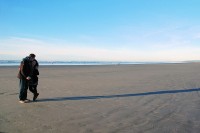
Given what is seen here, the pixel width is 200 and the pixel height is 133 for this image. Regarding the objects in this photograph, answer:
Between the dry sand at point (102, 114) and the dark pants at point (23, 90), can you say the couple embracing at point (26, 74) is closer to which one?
the dark pants at point (23, 90)

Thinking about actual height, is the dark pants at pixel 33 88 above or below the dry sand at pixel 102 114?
above

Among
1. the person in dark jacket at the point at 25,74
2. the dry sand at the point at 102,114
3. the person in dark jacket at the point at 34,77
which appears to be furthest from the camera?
the person in dark jacket at the point at 34,77

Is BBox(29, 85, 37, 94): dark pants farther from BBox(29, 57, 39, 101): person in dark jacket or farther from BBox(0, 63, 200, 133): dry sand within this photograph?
BBox(0, 63, 200, 133): dry sand

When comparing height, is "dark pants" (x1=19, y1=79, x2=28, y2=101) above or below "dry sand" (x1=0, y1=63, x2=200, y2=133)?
above

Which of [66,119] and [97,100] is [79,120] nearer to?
[66,119]

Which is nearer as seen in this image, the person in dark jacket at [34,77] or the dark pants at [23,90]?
the dark pants at [23,90]

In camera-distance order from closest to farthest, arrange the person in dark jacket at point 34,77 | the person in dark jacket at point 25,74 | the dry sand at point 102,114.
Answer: the dry sand at point 102,114 < the person in dark jacket at point 25,74 < the person in dark jacket at point 34,77

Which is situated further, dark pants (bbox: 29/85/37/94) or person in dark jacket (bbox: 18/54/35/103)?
dark pants (bbox: 29/85/37/94)

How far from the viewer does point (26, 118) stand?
25.0ft

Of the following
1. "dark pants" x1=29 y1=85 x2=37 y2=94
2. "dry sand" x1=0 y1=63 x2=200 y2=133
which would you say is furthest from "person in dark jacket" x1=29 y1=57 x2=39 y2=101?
"dry sand" x1=0 y1=63 x2=200 y2=133

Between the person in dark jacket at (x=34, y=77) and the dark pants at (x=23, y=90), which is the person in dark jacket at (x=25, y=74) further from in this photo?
the person in dark jacket at (x=34, y=77)

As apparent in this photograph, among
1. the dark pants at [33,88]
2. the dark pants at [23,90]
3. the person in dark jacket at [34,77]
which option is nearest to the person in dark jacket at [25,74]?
the dark pants at [23,90]

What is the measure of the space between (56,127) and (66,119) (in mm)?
798

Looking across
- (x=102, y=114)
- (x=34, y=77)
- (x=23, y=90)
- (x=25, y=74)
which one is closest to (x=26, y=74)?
(x=25, y=74)
